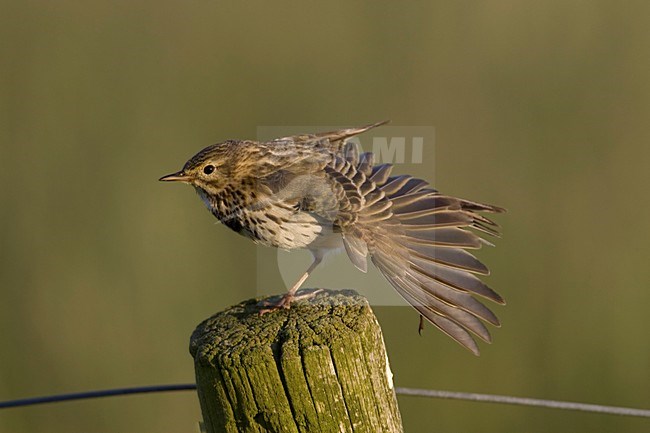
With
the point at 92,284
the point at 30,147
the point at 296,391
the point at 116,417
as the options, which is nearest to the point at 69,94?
the point at 30,147

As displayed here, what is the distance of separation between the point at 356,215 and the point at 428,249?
1.25 ft

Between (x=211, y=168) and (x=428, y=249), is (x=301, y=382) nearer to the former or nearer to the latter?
(x=428, y=249)

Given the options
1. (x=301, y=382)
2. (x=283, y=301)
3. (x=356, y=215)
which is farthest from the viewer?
(x=356, y=215)

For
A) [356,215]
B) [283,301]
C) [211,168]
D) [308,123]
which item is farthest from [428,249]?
[308,123]

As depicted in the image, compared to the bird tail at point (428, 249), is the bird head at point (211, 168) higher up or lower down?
higher up

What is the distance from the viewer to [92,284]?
6273 millimetres

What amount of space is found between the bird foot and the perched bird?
14 millimetres

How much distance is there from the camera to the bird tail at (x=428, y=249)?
146 inches

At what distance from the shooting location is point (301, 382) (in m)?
2.89

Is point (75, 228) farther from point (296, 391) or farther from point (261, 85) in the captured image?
point (296, 391)

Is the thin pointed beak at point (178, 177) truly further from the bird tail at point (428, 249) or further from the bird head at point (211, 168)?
the bird tail at point (428, 249)

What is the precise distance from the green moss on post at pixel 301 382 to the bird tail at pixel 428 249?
72cm

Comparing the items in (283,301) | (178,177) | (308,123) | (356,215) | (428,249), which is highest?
(308,123)

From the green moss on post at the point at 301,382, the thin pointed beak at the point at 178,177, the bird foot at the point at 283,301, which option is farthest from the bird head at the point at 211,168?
the green moss on post at the point at 301,382
